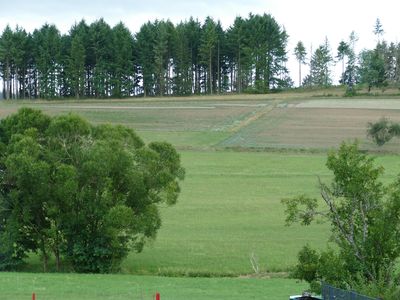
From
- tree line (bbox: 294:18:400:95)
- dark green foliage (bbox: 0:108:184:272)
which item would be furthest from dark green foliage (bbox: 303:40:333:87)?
dark green foliage (bbox: 0:108:184:272)

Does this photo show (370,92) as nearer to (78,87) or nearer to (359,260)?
(78,87)

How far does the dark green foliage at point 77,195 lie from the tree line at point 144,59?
10723 cm

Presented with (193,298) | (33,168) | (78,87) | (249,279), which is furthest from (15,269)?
(78,87)

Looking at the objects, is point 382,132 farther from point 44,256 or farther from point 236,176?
point 44,256

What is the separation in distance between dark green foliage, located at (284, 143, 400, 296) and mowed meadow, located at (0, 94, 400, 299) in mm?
5236

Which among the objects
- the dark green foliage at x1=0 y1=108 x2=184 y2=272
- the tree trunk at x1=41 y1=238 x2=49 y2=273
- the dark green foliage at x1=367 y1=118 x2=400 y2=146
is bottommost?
the tree trunk at x1=41 y1=238 x2=49 y2=273

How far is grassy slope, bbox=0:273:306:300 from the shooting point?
85.0 ft

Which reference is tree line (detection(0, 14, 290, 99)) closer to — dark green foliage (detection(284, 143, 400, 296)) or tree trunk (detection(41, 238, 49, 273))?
tree trunk (detection(41, 238, 49, 273))

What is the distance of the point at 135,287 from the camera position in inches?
1112

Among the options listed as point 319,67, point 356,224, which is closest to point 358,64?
point 319,67

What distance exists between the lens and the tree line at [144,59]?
147 meters

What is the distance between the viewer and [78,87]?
14738 centimetres

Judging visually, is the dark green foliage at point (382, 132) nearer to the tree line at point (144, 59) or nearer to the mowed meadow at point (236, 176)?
the mowed meadow at point (236, 176)

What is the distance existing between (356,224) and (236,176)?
44.0 metres
